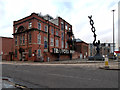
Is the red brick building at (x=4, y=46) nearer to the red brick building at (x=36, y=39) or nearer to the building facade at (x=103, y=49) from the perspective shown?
the red brick building at (x=36, y=39)

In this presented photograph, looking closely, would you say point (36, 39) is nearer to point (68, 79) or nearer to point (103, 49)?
point (68, 79)

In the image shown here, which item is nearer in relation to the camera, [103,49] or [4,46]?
[4,46]

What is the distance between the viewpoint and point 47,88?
17.2ft

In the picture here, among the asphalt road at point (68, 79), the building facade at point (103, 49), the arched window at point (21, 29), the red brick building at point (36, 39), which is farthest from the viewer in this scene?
the building facade at point (103, 49)

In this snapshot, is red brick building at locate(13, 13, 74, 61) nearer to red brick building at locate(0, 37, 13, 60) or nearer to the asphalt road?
red brick building at locate(0, 37, 13, 60)

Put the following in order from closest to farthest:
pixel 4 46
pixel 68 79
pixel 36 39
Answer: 1. pixel 68 79
2. pixel 36 39
3. pixel 4 46

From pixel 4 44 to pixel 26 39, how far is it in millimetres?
17362

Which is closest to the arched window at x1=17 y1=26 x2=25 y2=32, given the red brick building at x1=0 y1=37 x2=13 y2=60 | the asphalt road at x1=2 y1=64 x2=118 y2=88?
the red brick building at x1=0 y1=37 x2=13 y2=60

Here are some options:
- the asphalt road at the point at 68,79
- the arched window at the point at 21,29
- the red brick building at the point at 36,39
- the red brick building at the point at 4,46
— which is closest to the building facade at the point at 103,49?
the red brick building at the point at 36,39

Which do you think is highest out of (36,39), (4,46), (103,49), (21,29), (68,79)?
(21,29)

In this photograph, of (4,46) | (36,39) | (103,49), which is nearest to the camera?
(36,39)

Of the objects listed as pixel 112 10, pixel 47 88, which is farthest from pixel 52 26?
pixel 47 88

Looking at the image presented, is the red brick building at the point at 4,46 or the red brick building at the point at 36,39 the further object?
the red brick building at the point at 4,46

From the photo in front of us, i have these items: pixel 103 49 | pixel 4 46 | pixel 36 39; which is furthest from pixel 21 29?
pixel 103 49
